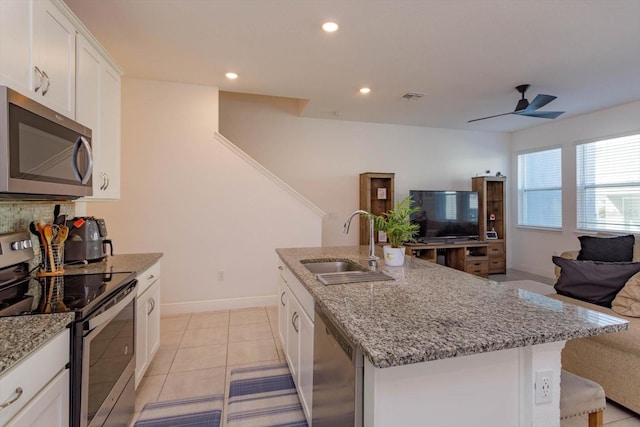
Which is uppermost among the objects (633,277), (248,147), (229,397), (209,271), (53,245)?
(248,147)

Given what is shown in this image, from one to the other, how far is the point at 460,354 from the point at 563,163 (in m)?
5.82

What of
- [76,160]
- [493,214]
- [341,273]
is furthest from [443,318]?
[493,214]

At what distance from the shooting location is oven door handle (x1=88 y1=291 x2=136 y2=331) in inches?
52.1

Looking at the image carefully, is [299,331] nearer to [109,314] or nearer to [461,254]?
[109,314]

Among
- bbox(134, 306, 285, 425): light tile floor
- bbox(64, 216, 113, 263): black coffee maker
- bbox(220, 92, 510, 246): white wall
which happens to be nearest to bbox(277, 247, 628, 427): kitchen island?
bbox(134, 306, 285, 425): light tile floor

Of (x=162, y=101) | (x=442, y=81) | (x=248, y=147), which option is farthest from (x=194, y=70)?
(x=442, y=81)

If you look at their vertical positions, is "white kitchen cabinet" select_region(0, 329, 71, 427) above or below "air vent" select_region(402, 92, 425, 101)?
below

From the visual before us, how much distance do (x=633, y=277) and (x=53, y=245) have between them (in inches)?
151

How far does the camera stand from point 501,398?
1.10 m

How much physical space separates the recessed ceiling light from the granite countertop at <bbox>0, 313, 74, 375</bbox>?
2492 millimetres

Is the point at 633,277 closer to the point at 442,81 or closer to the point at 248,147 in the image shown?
the point at 442,81

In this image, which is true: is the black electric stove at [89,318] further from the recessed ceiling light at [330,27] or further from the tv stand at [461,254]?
the tv stand at [461,254]

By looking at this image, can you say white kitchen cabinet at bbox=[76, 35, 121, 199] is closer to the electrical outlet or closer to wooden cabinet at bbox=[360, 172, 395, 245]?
the electrical outlet

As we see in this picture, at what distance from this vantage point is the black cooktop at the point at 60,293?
1.27 meters
